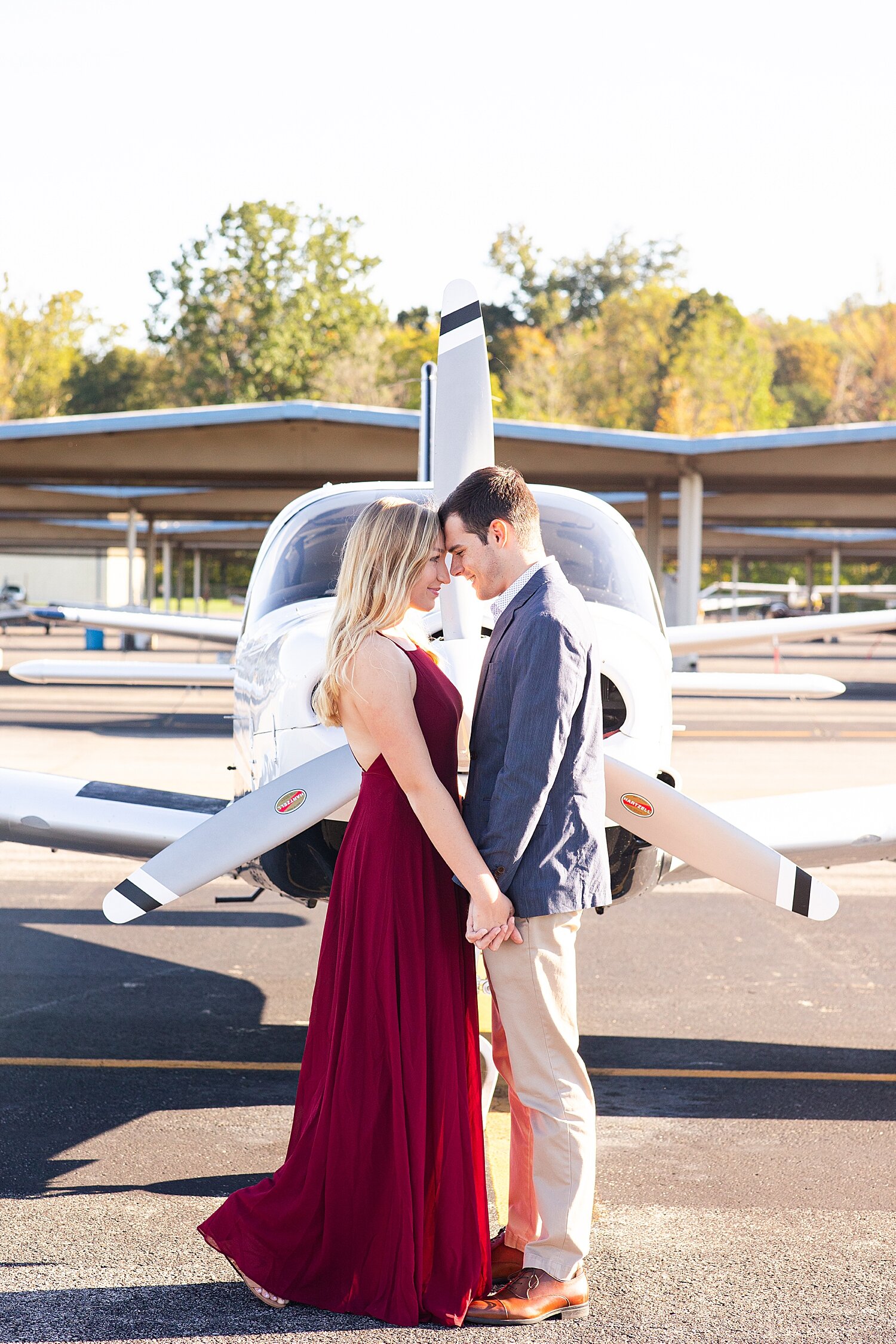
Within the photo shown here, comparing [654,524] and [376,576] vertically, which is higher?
[654,524]

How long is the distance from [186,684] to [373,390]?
39632mm

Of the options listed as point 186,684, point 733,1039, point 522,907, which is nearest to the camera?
point 522,907

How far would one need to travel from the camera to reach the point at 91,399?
7075cm

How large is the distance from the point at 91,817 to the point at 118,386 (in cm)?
7057

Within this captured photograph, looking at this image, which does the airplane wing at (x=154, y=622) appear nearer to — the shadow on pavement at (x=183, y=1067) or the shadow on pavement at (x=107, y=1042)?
the shadow on pavement at (x=107, y=1042)

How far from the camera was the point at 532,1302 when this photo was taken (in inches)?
108

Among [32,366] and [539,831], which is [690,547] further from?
[32,366]

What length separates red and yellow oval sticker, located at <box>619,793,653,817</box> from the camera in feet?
10.6

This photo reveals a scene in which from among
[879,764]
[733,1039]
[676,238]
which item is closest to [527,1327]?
[733,1039]

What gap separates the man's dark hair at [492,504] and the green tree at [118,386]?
70.3m

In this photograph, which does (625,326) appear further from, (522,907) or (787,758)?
(522,907)

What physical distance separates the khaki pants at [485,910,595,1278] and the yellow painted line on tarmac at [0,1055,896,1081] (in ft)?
5.26

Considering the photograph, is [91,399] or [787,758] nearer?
[787,758]

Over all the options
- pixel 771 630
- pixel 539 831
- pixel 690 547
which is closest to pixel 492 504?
pixel 539 831
